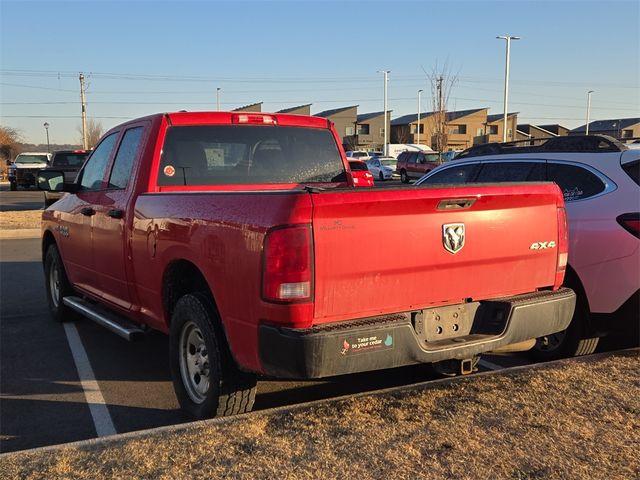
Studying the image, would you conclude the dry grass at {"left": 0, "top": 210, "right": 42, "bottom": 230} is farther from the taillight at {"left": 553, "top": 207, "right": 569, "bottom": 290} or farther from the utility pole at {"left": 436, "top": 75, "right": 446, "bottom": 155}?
the utility pole at {"left": 436, "top": 75, "right": 446, "bottom": 155}

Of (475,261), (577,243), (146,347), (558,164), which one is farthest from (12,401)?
(558,164)

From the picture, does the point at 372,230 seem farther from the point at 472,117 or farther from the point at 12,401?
the point at 472,117

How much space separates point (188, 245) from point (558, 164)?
3308 millimetres

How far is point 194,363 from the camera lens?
3.93 m

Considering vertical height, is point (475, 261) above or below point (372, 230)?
below

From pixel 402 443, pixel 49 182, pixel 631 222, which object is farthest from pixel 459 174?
pixel 49 182

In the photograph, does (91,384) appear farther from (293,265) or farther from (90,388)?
(293,265)

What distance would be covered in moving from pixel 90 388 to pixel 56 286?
238 centimetres

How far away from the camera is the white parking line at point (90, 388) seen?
395 cm

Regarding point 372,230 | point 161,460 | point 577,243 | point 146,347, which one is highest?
point 372,230

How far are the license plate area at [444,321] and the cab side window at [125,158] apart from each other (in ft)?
8.89

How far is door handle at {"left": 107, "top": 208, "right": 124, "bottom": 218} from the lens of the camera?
461cm

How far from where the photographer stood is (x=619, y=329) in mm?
4535

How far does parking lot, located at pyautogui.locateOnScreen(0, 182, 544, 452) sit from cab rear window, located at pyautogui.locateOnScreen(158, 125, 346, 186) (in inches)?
33.5
